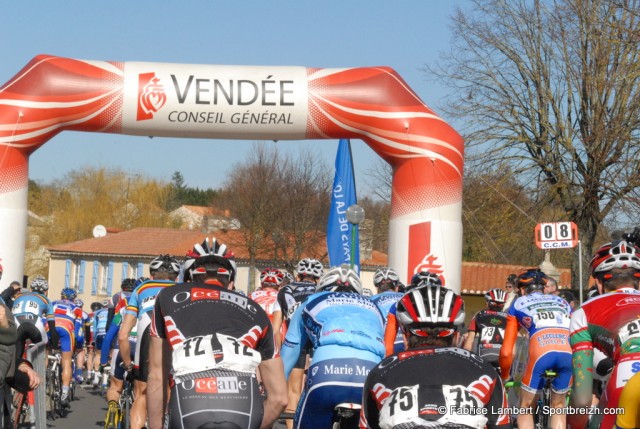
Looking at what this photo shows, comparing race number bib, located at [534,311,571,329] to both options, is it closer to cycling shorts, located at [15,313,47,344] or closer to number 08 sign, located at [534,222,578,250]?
cycling shorts, located at [15,313,47,344]

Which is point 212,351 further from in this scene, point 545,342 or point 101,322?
point 101,322

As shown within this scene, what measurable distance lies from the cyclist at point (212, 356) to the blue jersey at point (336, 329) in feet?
3.95

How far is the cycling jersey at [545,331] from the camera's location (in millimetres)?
10867

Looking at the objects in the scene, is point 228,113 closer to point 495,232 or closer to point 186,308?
point 186,308

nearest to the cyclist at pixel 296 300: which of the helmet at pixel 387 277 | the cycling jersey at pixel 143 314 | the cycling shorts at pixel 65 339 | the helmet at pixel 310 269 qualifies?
the helmet at pixel 310 269

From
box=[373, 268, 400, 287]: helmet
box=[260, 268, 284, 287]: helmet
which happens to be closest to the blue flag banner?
box=[260, 268, 284, 287]: helmet

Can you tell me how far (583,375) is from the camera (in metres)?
5.77

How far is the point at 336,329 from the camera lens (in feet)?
24.2

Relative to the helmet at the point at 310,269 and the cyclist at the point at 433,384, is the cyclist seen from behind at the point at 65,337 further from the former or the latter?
the cyclist at the point at 433,384

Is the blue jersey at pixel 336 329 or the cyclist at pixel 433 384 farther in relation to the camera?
the blue jersey at pixel 336 329

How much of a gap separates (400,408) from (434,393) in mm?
147

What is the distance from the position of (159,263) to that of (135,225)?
3298 inches

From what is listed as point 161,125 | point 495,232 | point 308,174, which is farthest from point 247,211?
point 161,125

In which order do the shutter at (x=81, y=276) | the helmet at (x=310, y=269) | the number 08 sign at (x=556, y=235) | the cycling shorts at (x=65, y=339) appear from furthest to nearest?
the shutter at (x=81, y=276)
the number 08 sign at (x=556, y=235)
the cycling shorts at (x=65, y=339)
the helmet at (x=310, y=269)
